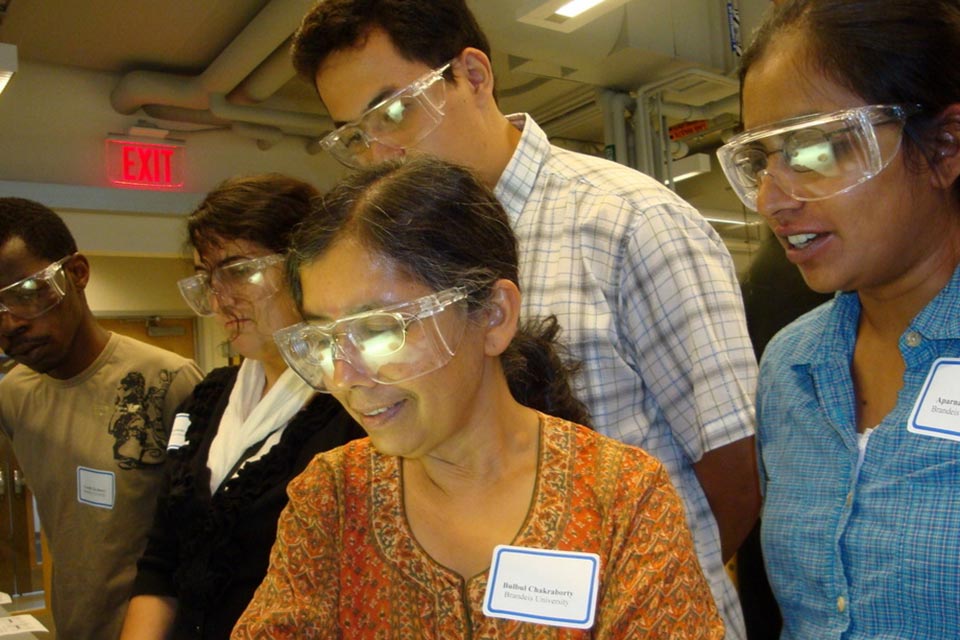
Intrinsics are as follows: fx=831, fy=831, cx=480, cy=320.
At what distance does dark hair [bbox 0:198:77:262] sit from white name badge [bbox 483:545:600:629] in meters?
1.83

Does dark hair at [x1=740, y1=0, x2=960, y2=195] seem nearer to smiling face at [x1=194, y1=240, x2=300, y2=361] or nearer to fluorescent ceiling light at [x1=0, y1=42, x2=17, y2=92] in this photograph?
smiling face at [x1=194, y1=240, x2=300, y2=361]

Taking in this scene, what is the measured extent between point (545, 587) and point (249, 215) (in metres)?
1.12

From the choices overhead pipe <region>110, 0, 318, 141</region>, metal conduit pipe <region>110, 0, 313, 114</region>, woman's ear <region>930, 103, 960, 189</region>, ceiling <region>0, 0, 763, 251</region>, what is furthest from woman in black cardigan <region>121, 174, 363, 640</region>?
overhead pipe <region>110, 0, 318, 141</region>

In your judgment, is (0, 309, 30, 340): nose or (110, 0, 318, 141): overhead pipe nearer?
(0, 309, 30, 340): nose

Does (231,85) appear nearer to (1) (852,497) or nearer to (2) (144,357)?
(2) (144,357)

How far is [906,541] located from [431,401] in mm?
641

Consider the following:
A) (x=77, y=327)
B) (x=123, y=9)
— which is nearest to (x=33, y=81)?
(x=123, y=9)

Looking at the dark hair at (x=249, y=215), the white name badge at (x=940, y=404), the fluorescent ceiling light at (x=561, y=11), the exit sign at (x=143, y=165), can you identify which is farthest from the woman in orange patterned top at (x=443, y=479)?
the exit sign at (x=143, y=165)

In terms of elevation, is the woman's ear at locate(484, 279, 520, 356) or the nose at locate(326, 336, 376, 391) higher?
the woman's ear at locate(484, 279, 520, 356)

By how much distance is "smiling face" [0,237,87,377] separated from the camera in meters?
2.30

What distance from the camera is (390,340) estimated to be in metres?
1.12

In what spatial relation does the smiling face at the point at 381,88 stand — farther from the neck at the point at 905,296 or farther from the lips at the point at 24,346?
the lips at the point at 24,346

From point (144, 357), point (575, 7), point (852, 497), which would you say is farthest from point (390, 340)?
point (575, 7)

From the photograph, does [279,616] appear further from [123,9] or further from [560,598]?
[123,9]
